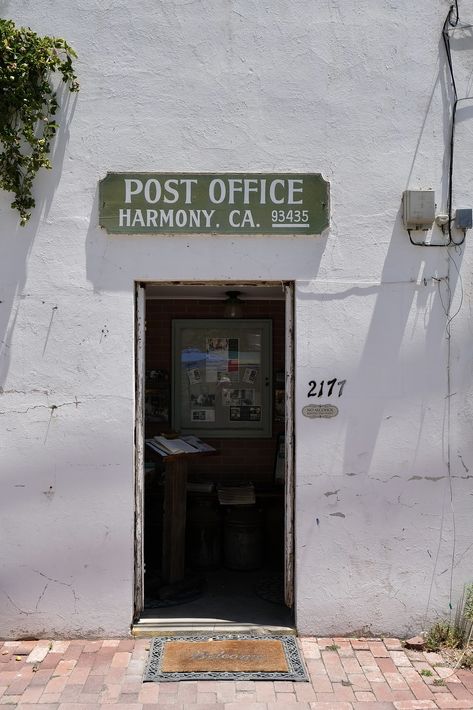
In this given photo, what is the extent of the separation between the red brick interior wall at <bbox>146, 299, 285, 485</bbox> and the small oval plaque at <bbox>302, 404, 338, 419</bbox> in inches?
97.6

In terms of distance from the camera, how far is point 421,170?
4660mm

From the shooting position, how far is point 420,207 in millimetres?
4535

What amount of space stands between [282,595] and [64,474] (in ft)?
7.11

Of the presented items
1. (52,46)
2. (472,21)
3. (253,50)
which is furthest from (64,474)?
(472,21)

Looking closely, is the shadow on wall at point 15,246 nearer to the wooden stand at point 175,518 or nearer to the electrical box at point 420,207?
the wooden stand at point 175,518

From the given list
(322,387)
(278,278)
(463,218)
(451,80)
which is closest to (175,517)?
(322,387)

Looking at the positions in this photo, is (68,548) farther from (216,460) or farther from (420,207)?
(420,207)

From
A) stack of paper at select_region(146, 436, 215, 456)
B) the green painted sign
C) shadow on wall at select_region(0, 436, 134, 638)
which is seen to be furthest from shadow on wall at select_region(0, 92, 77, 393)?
stack of paper at select_region(146, 436, 215, 456)

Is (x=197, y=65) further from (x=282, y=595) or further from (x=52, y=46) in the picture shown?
(x=282, y=595)

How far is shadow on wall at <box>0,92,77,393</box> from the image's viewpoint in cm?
458

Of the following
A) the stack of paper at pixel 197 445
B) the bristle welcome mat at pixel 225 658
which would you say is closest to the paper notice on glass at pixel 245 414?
the stack of paper at pixel 197 445

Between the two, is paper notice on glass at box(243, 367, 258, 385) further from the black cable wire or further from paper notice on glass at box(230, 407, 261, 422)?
the black cable wire

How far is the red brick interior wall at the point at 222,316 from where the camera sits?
7055 millimetres

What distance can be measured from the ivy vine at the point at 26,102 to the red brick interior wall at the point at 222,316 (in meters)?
2.70
